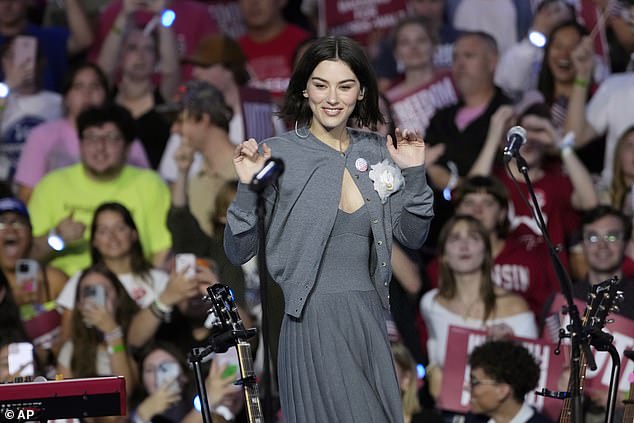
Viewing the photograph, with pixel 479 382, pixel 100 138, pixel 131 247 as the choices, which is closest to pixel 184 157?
pixel 100 138

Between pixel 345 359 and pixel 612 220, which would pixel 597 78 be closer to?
pixel 612 220

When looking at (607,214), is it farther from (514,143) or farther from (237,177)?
(514,143)

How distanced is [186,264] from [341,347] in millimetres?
3140

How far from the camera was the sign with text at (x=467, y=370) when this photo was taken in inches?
280

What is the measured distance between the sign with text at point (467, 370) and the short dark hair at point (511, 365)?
0.13 meters

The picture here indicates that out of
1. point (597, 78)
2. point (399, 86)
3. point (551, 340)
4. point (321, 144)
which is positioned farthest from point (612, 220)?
point (321, 144)

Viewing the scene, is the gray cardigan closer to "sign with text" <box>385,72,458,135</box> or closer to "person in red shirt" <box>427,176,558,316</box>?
"person in red shirt" <box>427,176,558,316</box>

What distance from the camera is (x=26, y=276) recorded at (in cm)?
806

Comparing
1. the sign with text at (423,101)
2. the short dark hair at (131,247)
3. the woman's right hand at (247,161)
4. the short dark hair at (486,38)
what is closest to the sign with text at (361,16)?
the sign with text at (423,101)

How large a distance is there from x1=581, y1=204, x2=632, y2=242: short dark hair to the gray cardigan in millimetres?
3285

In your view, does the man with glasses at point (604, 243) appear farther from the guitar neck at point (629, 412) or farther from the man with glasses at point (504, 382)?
the guitar neck at point (629, 412)

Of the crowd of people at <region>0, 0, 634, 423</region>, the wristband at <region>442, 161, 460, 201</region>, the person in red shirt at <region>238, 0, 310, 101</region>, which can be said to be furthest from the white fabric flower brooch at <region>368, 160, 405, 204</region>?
the person in red shirt at <region>238, 0, 310, 101</region>

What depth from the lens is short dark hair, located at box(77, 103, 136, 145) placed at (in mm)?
8672

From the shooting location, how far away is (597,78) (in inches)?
362
